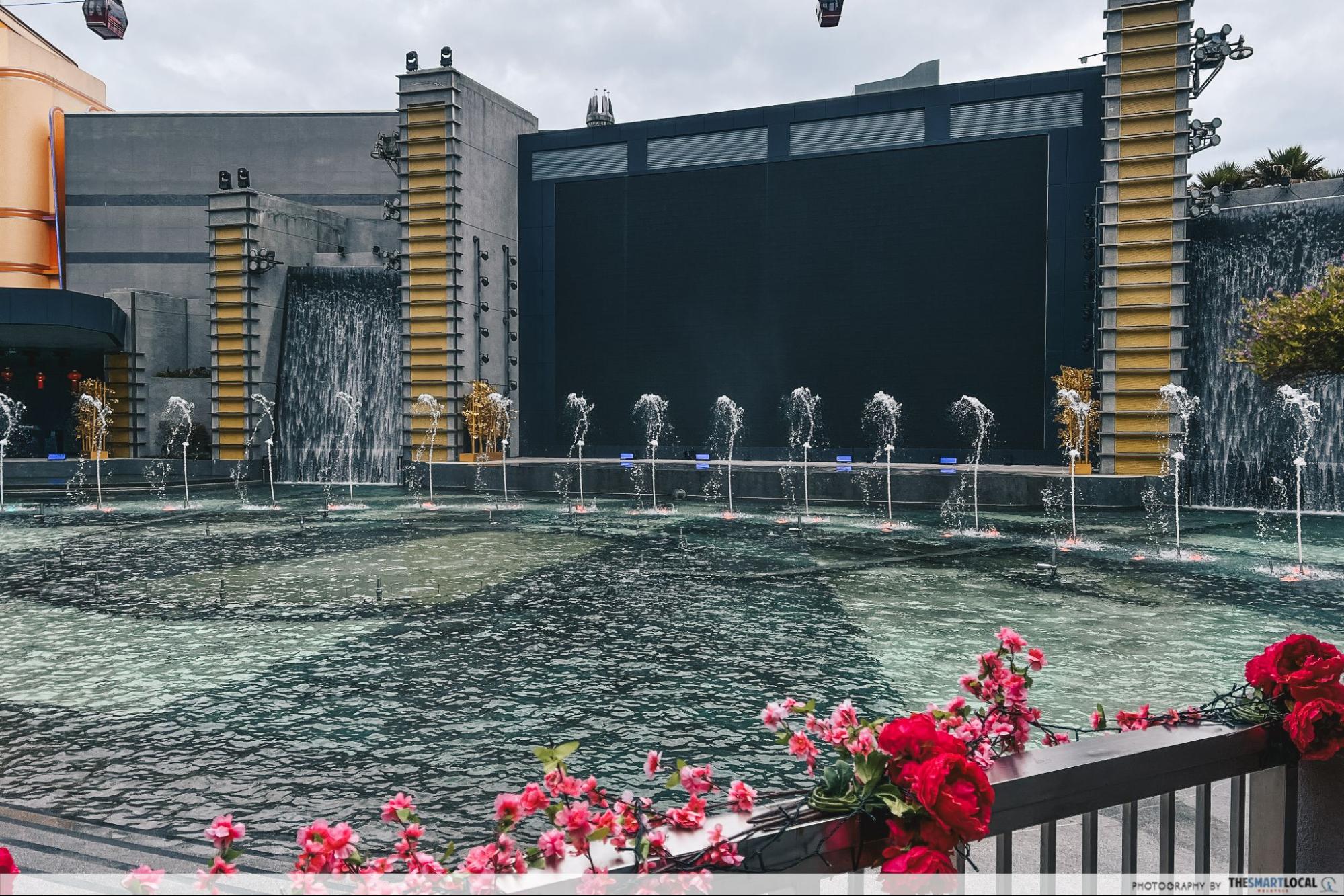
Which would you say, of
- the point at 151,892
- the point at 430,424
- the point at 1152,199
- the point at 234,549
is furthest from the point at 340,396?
the point at 151,892

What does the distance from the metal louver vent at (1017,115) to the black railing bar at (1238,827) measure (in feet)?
94.3

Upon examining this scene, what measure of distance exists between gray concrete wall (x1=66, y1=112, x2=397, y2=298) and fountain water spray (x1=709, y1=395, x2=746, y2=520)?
64.9 feet

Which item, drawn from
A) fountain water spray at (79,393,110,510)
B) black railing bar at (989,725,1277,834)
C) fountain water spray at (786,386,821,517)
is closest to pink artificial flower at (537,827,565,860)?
black railing bar at (989,725,1277,834)

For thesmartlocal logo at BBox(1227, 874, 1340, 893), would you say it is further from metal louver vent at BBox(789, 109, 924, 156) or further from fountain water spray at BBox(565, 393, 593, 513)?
fountain water spray at BBox(565, 393, 593, 513)

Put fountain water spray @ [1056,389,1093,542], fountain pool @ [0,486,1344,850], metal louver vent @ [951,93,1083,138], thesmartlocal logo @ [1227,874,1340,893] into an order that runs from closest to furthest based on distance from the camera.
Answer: thesmartlocal logo @ [1227,874,1340,893]
fountain pool @ [0,486,1344,850]
fountain water spray @ [1056,389,1093,542]
metal louver vent @ [951,93,1083,138]

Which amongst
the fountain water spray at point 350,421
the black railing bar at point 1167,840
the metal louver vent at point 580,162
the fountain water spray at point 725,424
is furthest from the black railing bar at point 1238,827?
the fountain water spray at point 350,421

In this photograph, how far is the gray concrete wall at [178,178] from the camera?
138 ft

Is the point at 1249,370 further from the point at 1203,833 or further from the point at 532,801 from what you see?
the point at 532,801

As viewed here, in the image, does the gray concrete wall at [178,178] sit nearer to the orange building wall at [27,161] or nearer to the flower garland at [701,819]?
the orange building wall at [27,161]

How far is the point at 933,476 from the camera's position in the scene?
25.1 m

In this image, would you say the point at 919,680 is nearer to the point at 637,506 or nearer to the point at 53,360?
the point at 637,506

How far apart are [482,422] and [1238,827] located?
29.2 metres

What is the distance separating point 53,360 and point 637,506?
2905 cm

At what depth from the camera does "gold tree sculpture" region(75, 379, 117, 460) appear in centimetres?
3609
